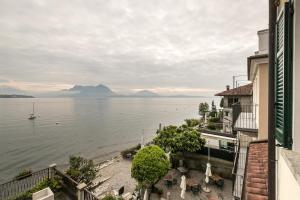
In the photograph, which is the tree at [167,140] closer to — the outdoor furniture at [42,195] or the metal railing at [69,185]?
the metal railing at [69,185]

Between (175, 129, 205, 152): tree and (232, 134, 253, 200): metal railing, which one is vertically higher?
(232, 134, 253, 200): metal railing

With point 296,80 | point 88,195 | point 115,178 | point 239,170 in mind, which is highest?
A: point 296,80

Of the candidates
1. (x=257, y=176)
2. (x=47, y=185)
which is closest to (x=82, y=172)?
(x=47, y=185)

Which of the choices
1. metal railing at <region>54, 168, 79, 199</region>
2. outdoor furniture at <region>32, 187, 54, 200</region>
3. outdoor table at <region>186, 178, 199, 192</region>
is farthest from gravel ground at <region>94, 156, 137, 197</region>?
outdoor furniture at <region>32, 187, 54, 200</region>

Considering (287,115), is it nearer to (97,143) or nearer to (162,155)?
(162,155)

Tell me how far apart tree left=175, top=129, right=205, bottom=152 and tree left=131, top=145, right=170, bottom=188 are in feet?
12.9

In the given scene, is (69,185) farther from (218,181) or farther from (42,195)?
(218,181)

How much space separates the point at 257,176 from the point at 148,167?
9.31 metres

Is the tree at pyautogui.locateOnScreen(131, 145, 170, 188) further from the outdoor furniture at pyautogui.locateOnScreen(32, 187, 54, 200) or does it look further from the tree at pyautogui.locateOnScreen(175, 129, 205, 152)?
the outdoor furniture at pyautogui.locateOnScreen(32, 187, 54, 200)

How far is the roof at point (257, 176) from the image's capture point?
126 inches

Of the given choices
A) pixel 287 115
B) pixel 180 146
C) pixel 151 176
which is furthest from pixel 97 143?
pixel 287 115

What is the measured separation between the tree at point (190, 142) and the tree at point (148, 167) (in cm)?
393

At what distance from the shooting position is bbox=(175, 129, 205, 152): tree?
16.5 m

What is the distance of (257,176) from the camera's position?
12.5ft
